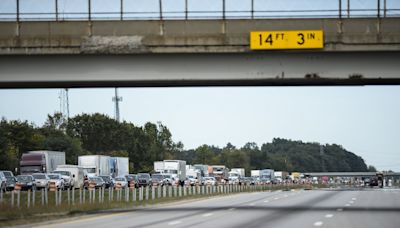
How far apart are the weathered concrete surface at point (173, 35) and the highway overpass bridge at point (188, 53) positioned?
4 cm

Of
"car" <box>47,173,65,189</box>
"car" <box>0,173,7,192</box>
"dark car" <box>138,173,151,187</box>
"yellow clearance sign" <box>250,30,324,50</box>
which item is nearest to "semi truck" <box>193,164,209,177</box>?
"dark car" <box>138,173,151,187</box>

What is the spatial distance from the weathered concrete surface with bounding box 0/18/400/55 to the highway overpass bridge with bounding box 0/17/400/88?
4cm

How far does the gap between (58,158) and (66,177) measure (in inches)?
475

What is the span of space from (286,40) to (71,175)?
42426mm

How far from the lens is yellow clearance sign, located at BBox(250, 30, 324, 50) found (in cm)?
3108

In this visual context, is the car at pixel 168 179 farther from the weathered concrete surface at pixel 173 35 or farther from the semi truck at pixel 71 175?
the weathered concrete surface at pixel 173 35

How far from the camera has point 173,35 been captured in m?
32.3

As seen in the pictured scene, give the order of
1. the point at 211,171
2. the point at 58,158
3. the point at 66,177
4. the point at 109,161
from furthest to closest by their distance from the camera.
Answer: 1. the point at 211,171
2. the point at 109,161
3. the point at 58,158
4. the point at 66,177

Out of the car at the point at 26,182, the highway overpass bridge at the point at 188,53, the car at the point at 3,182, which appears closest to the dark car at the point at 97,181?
the car at the point at 26,182

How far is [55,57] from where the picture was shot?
32344 mm

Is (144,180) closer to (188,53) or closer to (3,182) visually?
(3,182)

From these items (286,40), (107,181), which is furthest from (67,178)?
(286,40)

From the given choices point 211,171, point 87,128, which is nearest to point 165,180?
point 211,171

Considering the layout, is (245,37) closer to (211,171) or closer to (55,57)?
(55,57)
